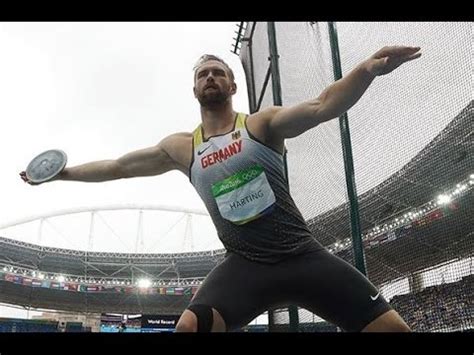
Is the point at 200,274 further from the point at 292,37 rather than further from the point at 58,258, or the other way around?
the point at 292,37

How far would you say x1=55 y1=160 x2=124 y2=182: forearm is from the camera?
88.2 inches

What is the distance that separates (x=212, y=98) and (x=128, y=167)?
0.54 metres

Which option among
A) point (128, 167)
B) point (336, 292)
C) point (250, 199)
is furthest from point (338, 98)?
point (128, 167)

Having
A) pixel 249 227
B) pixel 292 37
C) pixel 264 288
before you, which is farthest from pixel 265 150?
pixel 292 37

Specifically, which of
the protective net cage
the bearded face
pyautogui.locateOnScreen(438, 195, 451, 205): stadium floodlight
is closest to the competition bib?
the bearded face

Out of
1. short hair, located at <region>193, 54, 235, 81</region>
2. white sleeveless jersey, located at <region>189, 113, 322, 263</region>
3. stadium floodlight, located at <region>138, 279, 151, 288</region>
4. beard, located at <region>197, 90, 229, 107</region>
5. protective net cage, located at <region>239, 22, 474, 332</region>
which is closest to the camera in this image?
white sleeveless jersey, located at <region>189, 113, 322, 263</region>

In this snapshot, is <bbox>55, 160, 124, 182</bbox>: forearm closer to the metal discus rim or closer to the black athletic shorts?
the metal discus rim

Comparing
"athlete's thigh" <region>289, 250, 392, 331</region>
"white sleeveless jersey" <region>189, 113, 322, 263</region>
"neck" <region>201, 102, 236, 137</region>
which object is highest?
"neck" <region>201, 102, 236, 137</region>

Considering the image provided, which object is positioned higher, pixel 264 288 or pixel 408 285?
pixel 408 285

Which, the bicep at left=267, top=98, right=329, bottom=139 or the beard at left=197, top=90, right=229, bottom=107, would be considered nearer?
the bicep at left=267, top=98, right=329, bottom=139

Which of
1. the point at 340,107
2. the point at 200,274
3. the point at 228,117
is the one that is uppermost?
the point at 200,274

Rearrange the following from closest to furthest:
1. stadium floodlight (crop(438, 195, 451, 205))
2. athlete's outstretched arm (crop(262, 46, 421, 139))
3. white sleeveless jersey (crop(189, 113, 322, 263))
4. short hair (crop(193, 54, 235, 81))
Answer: athlete's outstretched arm (crop(262, 46, 421, 139)) < white sleeveless jersey (crop(189, 113, 322, 263)) < short hair (crop(193, 54, 235, 81)) < stadium floodlight (crop(438, 195, 451, 205))

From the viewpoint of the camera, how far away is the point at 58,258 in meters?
26.8

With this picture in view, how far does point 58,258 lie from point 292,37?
1019 inches
